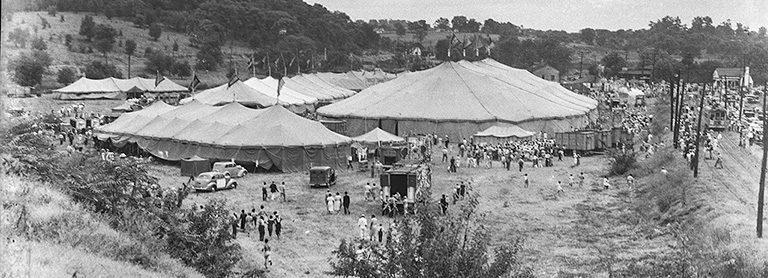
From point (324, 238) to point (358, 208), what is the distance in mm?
4040

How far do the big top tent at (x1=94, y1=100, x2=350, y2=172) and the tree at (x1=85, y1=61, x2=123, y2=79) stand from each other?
1989 inches

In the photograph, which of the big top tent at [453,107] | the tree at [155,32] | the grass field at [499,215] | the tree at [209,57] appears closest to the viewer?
the grass field at [499,215]

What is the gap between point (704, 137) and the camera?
40.1 meters

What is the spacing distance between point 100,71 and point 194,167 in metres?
61.8

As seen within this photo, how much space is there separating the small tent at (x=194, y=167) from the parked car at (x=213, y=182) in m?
2.70

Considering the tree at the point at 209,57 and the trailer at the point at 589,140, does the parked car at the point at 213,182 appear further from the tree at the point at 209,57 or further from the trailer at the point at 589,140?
the tree at the point at 209,57

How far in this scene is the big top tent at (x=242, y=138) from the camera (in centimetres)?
3381

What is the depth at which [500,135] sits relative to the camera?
4106 centimetres

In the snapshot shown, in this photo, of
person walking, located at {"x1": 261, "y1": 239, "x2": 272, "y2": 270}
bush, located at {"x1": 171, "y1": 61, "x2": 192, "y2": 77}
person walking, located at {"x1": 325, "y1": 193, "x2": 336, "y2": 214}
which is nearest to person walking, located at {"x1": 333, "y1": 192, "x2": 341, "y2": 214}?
person walking, located at {"x1": 325, "y1": 193, "x2": 336, "y2": 214}

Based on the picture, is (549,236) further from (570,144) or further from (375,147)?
(570,144)

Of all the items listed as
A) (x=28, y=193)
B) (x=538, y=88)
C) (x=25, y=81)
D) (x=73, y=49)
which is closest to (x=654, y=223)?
(x=28, y=193)

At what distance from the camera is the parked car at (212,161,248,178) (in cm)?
3136

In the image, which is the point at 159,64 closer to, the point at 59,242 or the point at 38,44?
the point at 38,44

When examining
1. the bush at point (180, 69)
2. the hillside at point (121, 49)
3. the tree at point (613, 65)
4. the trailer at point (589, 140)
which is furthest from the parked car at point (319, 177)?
the tree at point (613, 65)
